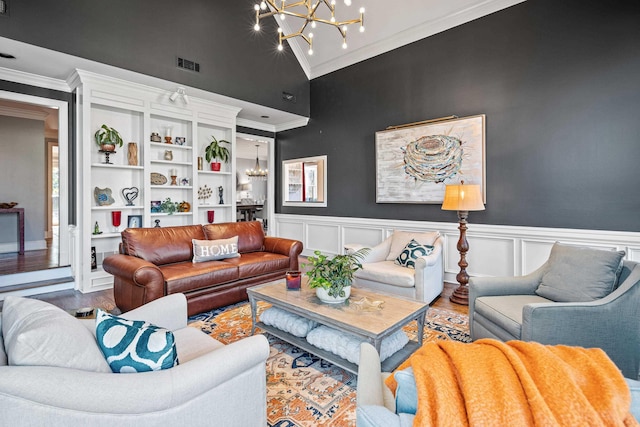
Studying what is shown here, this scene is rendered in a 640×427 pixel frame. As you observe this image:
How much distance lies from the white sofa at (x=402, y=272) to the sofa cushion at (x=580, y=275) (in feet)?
3.55

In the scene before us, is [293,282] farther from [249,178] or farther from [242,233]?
[249,178]

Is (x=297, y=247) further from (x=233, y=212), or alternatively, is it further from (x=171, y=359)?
(x=171, y=359)

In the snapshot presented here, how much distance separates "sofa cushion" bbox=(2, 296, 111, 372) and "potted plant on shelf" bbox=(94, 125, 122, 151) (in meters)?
3.80

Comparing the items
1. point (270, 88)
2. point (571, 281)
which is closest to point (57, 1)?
point (270, 88)

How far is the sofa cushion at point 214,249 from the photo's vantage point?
3.65m

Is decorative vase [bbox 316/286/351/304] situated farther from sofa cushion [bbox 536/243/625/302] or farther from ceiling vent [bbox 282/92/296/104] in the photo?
ceiling vent [bbox 282/92/296/104]

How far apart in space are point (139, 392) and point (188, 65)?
465cm

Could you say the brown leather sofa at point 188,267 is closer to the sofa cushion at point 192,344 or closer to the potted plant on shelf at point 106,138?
the sofa cushion at point 192,344

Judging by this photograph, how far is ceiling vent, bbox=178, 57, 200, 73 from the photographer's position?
4.54 m

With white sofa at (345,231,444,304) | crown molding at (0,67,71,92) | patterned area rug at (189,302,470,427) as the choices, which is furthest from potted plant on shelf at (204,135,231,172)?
patterned area rug at (189,302,470,427)

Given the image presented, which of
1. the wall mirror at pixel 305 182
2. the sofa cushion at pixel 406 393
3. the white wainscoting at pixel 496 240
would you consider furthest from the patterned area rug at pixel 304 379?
the wall mirror at pixel 305 182

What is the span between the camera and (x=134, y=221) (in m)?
4.82

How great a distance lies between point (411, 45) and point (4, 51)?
Result: 504cm

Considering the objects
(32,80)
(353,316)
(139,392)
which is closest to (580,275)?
(353,316)
